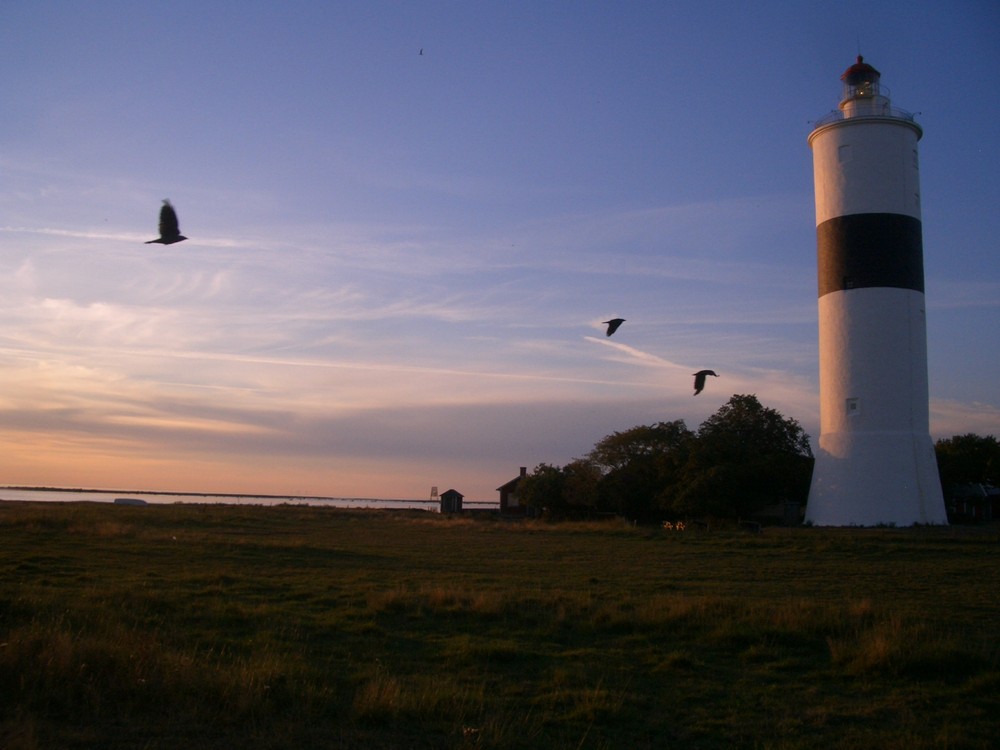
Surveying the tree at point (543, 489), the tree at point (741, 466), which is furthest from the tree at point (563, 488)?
the tree at point (741, 466)

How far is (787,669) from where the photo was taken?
10266 millimetres

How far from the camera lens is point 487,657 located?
10484 millimetres

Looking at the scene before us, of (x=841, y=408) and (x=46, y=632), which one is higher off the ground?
(x=841, y=408)

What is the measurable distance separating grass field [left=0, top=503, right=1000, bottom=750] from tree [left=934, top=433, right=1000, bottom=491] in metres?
29.3

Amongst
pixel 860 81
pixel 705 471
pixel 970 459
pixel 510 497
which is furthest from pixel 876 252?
pixel 510 497

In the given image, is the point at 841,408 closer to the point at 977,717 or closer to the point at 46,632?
the point at 977,717

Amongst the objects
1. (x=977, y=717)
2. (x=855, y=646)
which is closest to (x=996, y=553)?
(x=855, y=646)

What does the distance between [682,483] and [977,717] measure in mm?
32932

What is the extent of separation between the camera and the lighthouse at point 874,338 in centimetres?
3095

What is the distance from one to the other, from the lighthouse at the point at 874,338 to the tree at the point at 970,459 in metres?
17.1

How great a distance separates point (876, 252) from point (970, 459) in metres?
25.2

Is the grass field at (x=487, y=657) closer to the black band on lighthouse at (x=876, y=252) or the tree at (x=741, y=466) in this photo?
the black band on lighthouse at (x=876, y=252)

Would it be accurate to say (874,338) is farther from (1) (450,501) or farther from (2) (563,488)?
(1) (450,501)

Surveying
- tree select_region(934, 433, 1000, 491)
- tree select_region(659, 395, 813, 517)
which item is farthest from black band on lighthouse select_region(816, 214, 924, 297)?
tree select_region(934, 433, 1000, 491)
